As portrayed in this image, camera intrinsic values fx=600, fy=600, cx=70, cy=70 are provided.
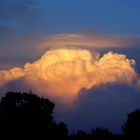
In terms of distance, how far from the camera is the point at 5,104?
317ft

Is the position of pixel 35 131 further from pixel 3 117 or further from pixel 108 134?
pixel 108 134

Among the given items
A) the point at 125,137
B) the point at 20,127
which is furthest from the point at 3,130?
the point at 125,137

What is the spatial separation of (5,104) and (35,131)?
697cm

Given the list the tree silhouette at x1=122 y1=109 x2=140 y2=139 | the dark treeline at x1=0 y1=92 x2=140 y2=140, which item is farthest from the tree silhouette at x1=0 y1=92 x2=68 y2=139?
the tree silhouette at x1=122 y1=109 x2=140 y2=139

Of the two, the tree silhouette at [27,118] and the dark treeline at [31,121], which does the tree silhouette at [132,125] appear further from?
the tree silhouette at [27,118]

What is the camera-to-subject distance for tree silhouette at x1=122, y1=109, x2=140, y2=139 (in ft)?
320

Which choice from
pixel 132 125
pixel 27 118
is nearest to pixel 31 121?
pixel 27 118

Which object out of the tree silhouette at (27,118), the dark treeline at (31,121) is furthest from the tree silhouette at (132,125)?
the tree silhouette at (27,118)

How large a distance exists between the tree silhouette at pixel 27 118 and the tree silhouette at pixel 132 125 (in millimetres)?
10369

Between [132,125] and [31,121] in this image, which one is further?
[132,125]

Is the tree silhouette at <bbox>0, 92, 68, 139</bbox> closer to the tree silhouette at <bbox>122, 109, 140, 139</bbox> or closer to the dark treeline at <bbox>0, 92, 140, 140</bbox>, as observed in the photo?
the dark treeline at <bbox>0, 92, 140, 140</bbox>

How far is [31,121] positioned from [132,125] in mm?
17344

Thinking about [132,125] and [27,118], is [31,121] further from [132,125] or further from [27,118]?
[132,125]

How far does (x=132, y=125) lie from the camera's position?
3912 inches
